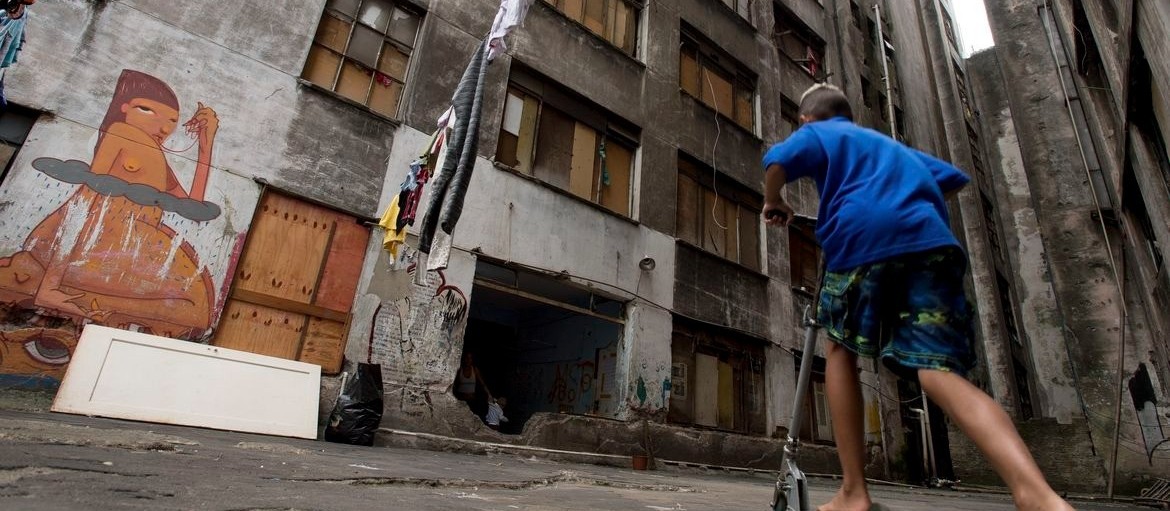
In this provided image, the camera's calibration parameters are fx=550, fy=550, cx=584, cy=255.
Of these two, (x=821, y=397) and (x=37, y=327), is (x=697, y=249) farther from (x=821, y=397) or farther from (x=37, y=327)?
(x=37, y=327)

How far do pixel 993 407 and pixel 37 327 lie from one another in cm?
670

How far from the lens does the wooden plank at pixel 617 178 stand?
9352 mm

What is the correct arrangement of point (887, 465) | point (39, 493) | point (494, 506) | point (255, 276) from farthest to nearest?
point (887, 465), point (255, 276), point (494, 506), point (39, 493)

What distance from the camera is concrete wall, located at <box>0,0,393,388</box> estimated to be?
4.95 meters

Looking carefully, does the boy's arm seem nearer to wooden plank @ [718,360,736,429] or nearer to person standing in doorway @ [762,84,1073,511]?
person standing in doorway @ [762,84,1073,511]

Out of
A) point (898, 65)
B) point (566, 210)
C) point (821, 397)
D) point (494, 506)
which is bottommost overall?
point (494, 506)

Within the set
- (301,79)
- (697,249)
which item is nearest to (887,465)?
(697,249)

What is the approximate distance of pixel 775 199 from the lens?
77.4 inches

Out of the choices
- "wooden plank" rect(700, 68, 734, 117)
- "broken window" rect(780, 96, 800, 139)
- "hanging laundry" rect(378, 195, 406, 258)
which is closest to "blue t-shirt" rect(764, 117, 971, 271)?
"hanging laundry" rect(378, 195, 406, 258)

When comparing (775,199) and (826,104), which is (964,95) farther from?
(775,199)

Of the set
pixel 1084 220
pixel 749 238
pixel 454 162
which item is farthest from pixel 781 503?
pixel 1084 220

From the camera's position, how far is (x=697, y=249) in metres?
9.80

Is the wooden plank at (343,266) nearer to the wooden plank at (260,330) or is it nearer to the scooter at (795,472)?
the wooden plank at (260,330)

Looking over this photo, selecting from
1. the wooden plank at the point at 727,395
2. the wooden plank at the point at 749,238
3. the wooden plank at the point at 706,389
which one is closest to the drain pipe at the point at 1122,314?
the wooden plank at the point at 727,395
